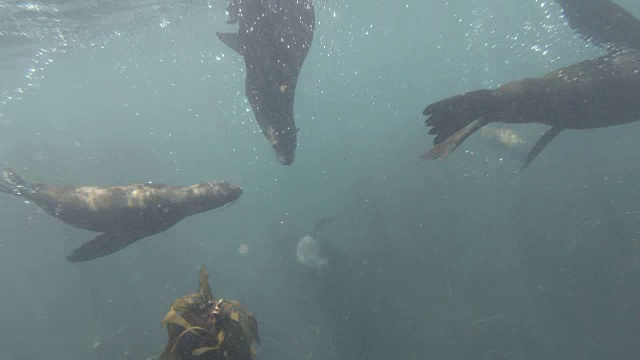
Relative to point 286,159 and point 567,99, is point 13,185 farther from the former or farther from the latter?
point 567,99

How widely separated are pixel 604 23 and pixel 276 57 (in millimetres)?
5317

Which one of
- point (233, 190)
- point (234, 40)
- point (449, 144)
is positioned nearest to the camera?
point (449, 144)

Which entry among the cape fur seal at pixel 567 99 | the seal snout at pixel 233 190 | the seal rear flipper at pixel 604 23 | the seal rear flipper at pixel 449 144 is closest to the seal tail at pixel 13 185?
the seal snout at pixel 233 190

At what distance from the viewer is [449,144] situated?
4.59 m

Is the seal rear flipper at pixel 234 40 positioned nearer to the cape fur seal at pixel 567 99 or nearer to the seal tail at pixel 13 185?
the cape fur seal at pixel 567 99

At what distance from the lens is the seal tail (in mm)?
6672

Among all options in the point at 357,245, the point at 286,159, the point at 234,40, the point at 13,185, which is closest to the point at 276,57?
the point at 234,40

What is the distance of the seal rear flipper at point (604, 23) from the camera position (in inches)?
232

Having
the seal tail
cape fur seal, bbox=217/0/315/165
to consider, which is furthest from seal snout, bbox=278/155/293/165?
the seal tail

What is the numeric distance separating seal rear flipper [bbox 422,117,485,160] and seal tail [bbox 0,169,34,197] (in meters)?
6.85

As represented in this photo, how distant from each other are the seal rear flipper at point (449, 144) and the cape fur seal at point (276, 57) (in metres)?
2.55

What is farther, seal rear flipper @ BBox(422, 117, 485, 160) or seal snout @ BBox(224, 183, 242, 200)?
seal snout @ BBox(224, 183, 242, 200)

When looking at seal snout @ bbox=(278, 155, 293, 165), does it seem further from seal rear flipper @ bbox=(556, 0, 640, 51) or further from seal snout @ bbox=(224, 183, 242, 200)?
seal rear flipper @ bbox=(556, 0, 640, 51)

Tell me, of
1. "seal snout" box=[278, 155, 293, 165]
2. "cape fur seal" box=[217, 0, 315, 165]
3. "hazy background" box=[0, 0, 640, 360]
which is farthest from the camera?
"hazy background" box=[0, 0, 640, 360]
